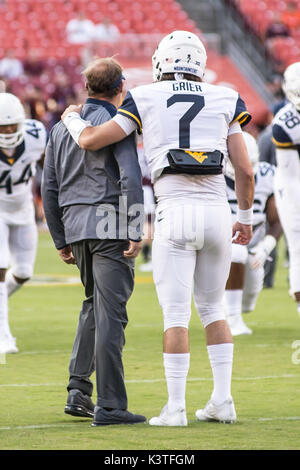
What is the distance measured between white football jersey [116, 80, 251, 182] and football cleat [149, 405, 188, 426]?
1102 millimetres

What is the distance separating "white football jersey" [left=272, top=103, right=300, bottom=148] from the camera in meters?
7.30

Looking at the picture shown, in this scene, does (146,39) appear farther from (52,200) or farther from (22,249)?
(52,200)

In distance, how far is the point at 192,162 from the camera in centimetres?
474

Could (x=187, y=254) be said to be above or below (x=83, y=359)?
above

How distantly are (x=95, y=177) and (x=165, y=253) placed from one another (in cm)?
53

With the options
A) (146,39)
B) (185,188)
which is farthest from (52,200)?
(146,39)

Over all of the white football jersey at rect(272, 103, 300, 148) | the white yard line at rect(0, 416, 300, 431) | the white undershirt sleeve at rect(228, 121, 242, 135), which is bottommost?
the white yard line at rect(0, 416, 300, 431)

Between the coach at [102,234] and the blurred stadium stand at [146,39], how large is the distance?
52.3 feet

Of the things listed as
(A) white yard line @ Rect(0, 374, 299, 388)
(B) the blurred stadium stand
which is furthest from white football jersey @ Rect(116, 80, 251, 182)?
(B) the blurred stadium stand

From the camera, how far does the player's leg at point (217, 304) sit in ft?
15.9

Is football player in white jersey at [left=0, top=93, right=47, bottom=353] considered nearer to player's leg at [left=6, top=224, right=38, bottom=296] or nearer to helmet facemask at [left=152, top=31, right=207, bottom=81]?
player's leg at [left=6, top=224, right=38, bottom=296]

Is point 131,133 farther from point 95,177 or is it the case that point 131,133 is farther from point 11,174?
point 11,174

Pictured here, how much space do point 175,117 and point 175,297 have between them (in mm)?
833

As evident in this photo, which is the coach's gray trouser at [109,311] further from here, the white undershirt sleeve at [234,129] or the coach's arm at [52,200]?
the white undershirt sleeve at [234,129]
